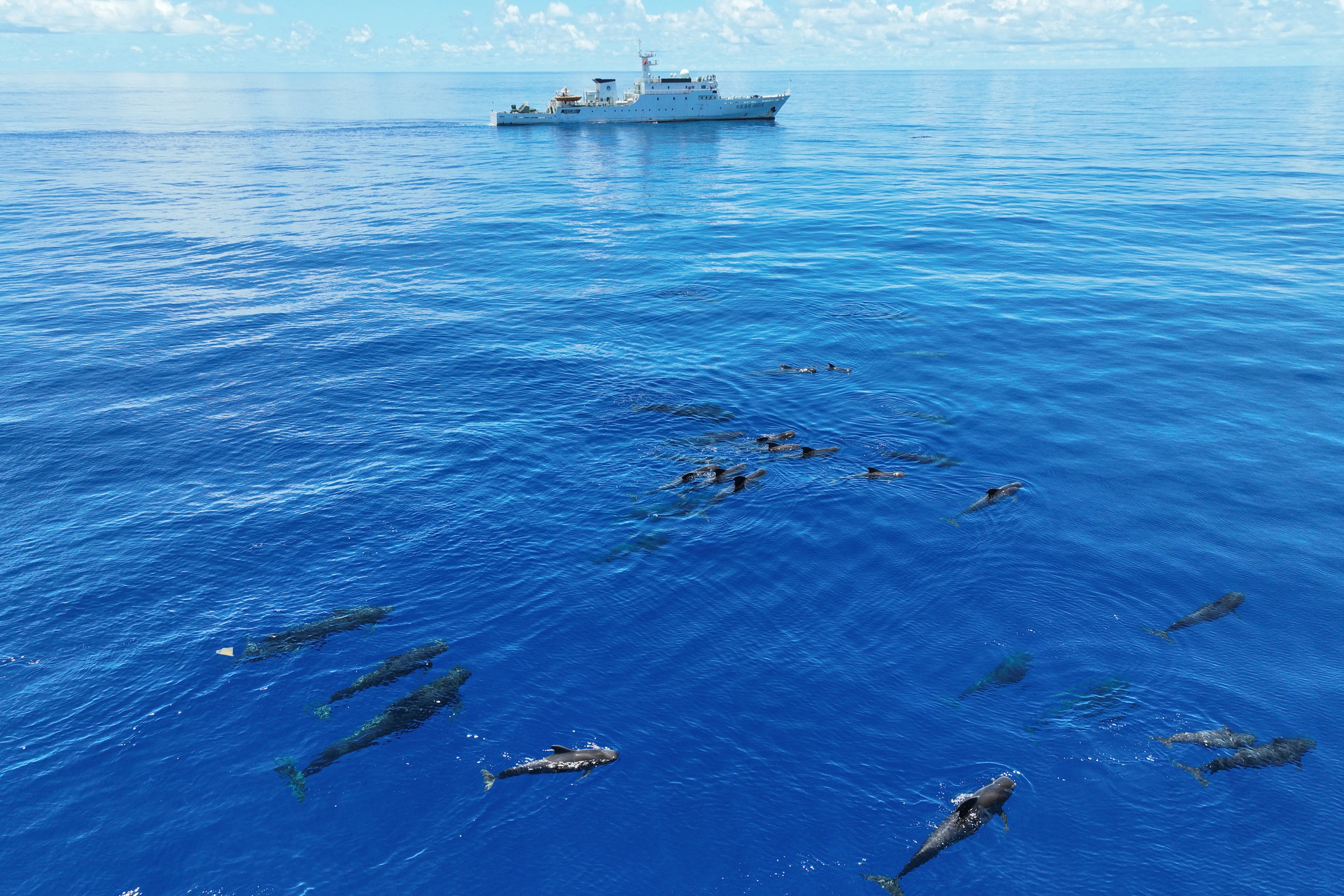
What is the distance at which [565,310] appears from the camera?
184ft

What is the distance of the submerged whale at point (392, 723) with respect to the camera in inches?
778

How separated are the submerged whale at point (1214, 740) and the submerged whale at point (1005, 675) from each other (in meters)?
3.66

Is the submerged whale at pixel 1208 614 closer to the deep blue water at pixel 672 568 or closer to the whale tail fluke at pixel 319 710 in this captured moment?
the deep blue water at pixel 672 568

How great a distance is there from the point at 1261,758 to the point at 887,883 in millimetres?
11320

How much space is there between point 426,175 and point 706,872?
402ft

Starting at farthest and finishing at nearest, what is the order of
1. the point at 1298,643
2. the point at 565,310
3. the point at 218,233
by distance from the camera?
the point at 218,233, the point at 565,310, the point at 1298,643

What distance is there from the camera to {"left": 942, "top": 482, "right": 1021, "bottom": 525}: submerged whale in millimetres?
30109

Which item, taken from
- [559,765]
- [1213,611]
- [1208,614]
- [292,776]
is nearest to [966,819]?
[559,765]

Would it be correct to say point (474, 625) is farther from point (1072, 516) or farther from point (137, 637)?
point (1072, 516)

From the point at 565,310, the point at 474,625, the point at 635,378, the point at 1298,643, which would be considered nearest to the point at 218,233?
the point at 565,310

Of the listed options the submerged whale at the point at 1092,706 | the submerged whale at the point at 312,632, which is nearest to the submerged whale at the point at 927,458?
the submerged whale at the point at 1092,706

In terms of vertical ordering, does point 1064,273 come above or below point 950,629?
above

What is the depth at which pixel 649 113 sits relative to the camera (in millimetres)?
192500

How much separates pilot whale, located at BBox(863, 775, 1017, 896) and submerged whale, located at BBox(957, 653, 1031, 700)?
317cm
